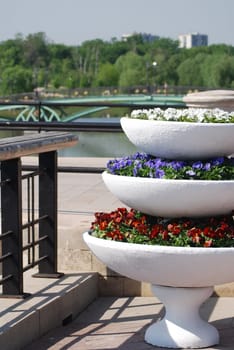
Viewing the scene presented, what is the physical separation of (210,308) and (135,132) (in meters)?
1.87

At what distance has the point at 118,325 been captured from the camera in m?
6.53

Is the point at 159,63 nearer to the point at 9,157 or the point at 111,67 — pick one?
the point at 111,67

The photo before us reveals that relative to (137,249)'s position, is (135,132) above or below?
above

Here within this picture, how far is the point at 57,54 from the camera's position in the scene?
14562 centimetres

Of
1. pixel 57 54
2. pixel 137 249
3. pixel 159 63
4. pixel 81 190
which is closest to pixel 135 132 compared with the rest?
pixel 137 249

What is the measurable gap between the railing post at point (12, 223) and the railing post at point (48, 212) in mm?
755

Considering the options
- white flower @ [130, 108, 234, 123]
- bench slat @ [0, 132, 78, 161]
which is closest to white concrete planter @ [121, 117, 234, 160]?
white flower @ [130, 108, 234, 123]

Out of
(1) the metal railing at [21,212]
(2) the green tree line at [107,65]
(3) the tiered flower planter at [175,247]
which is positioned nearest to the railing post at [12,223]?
(1) the metal railing at [21,212]

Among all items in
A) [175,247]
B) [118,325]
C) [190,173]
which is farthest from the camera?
[118,325]

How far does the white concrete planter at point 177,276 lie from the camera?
5320 millimetres

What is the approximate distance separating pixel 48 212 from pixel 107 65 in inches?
4925

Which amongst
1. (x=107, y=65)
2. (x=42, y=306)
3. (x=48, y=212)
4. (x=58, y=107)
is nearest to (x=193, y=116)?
(x=42, y=306)

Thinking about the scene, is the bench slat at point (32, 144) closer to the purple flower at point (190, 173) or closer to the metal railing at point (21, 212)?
the metal railing at point (21, 212)

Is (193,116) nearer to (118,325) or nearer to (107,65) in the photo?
(118,325)
